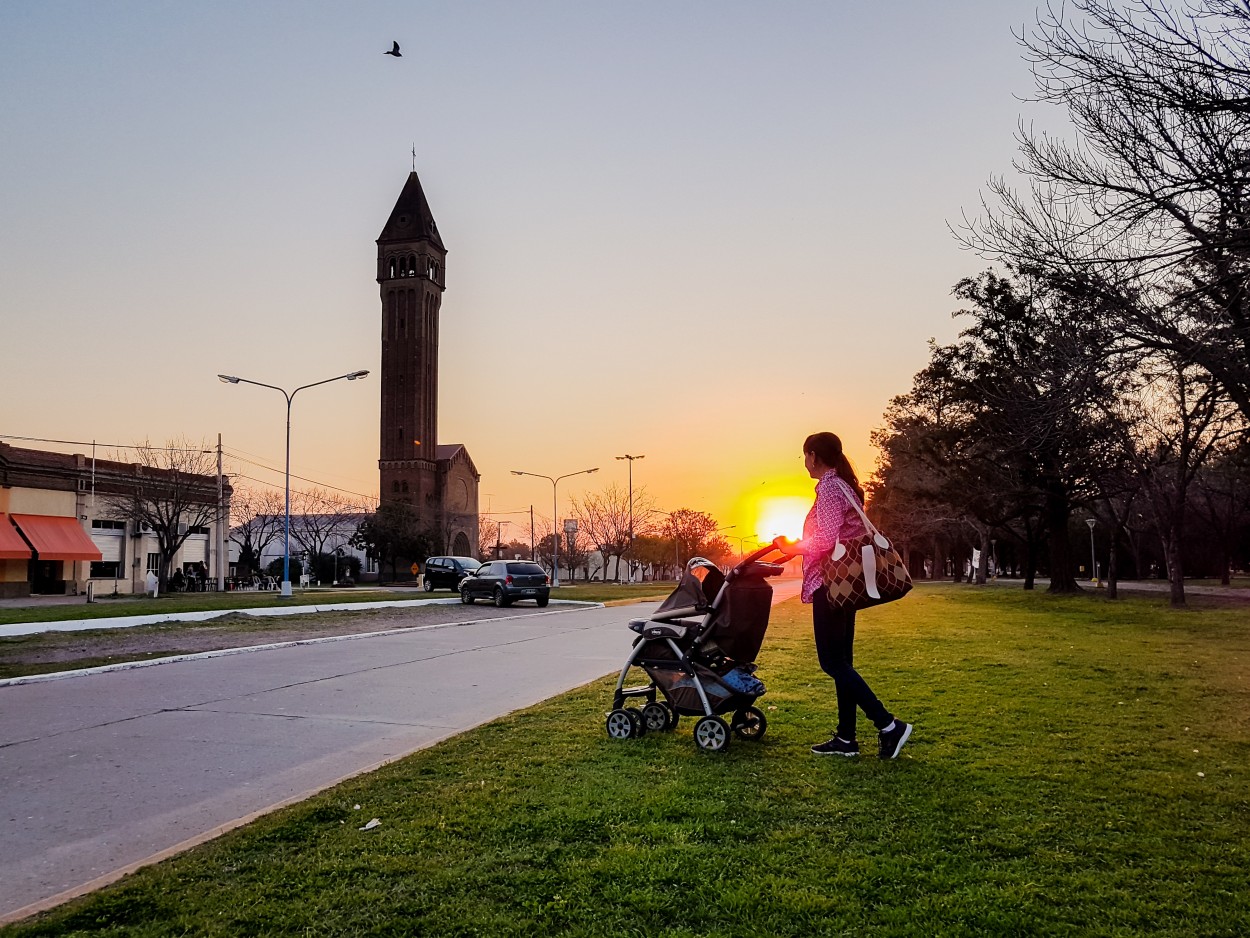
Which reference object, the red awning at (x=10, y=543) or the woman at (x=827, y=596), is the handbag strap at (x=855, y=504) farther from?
the red awning at (x=10, y=543)

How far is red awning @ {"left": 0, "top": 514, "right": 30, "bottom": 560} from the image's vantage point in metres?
41.5

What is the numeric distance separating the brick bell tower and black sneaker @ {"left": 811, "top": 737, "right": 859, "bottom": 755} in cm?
8711

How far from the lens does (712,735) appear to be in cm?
622

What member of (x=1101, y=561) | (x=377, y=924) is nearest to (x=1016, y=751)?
(x=377, y=924)

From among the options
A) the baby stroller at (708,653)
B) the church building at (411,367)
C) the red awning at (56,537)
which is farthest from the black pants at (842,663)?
the church building at (411,367)

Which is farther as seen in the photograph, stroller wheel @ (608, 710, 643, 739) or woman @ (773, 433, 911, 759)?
stroller wheel @ (608, 710, 643, 739)

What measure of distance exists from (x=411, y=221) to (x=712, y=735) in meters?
94.1

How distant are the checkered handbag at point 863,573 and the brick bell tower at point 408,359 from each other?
287 feet

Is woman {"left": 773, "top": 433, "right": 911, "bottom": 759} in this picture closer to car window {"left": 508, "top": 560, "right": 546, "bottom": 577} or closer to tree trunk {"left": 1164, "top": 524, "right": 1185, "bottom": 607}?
tree trunk {"left": 1164, "top": 524, "right": 1185, "bottom": 607}

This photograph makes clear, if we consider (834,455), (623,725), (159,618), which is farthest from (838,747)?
(159,618)

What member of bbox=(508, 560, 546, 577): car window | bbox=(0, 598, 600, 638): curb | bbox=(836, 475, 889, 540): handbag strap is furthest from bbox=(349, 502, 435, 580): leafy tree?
bbox=(836, 475, 889, 540): handbag strap

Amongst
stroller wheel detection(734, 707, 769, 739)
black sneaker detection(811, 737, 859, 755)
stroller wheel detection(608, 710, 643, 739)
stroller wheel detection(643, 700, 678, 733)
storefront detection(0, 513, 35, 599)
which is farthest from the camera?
storefront detection(0, 513, 35, 599)

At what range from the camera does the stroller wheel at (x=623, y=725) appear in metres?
6.75

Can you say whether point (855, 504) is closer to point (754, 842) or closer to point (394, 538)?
point (754, 842)
